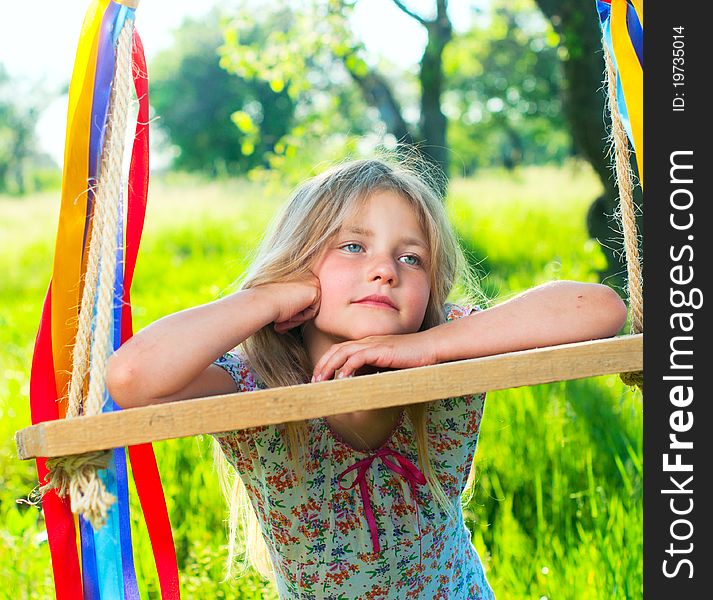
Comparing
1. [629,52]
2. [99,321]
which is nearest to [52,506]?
[99,321]

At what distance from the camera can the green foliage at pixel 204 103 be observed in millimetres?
38281

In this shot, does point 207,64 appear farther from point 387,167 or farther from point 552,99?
point 387,167

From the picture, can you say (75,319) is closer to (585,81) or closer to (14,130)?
(585,81)

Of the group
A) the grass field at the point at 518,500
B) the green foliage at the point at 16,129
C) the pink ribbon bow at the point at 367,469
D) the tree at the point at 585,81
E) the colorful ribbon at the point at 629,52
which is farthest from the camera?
the green foliage at the point at 16,129

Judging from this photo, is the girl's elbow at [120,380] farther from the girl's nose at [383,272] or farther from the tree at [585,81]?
the tree at [585,81]

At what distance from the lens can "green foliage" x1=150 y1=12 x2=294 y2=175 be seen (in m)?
38.3

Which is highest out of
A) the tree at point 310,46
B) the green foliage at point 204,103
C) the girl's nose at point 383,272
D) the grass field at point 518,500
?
the green foliage at point 204,103

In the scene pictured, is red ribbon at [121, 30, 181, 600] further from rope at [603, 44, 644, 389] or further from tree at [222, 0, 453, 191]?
tree at [222, 0, 453, 191]

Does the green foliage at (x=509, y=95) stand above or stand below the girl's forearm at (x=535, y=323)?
above

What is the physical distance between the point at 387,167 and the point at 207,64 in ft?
135

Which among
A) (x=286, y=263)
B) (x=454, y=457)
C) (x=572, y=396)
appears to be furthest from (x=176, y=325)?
(x=572, y=396)

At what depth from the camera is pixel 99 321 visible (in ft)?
4.00

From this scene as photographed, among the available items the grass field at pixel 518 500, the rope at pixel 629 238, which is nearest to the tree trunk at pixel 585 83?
the grass field at pixel 518 500

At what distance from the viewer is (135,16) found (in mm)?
1361
